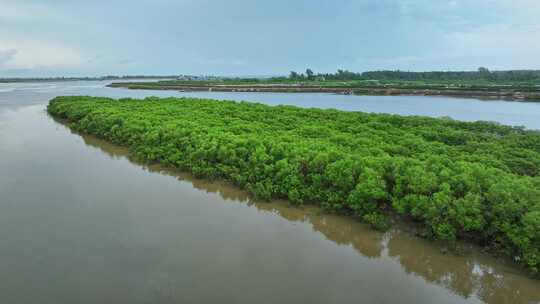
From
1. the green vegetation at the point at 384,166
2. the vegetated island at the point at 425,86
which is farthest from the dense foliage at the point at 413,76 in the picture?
the green vegetation at the point at 384,166

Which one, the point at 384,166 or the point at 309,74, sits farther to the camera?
the point at 309,74

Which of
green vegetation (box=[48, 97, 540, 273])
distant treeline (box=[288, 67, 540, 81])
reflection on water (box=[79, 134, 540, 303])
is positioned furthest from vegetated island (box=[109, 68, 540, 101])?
reflection on water (box=[79, 134, 540, 303])

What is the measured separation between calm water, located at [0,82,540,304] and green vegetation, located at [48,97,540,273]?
1.39 feet

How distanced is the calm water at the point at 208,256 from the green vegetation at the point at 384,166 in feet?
1.39

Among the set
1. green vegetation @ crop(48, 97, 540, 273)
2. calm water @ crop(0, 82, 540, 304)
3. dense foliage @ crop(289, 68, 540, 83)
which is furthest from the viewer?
dense foliage @ crop(289, 68, 540, 83)

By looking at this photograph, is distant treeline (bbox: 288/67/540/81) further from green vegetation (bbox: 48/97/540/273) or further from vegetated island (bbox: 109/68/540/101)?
green vegetation (bbox: 48/97/540/273)

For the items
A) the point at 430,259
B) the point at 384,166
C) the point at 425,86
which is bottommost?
the point at 430,259

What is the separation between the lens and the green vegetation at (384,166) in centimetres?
516

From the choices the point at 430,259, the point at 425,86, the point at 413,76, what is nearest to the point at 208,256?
the point at 430,259

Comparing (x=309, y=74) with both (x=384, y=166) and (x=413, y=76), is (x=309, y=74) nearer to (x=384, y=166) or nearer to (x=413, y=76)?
(x=413, y=76)

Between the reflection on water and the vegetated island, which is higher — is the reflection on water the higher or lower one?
the lower one

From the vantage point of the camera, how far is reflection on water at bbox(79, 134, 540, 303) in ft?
14.8

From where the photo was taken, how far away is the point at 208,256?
5250 mm

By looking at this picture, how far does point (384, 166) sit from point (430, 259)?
2103 millimetres
